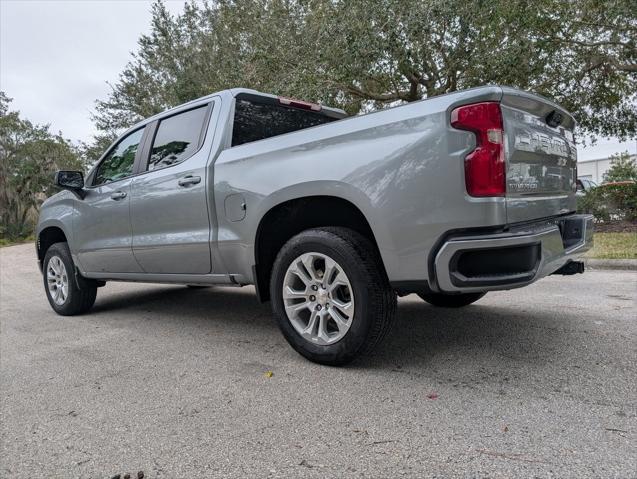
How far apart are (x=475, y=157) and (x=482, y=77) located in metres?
9.04

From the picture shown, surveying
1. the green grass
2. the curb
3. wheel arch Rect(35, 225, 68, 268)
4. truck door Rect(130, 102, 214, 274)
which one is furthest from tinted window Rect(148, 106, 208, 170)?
the green grass

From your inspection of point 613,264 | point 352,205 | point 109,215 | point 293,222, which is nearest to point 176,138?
point 109,215

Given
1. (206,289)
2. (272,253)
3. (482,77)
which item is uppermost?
(482,77)

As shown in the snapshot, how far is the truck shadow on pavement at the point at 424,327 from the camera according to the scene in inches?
117

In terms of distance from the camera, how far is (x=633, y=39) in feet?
31.1

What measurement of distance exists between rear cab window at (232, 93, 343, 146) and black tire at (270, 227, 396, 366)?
124cm

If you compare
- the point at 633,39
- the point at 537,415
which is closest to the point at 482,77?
the point at 633,39

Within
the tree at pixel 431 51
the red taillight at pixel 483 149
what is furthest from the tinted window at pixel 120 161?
the tree at pixel 431 51

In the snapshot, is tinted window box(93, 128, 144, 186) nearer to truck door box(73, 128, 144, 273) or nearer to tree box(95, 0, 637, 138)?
truck door box(73, 128, 144, 273)

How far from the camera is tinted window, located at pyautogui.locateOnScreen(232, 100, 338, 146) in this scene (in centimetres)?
369

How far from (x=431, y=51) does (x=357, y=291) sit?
8928 mm

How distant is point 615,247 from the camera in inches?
298

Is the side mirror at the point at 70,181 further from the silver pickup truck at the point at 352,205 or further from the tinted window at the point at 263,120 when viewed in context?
the tinted window at the point at 263,120

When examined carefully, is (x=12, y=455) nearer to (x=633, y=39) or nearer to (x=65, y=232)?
(x=65, y=232)
